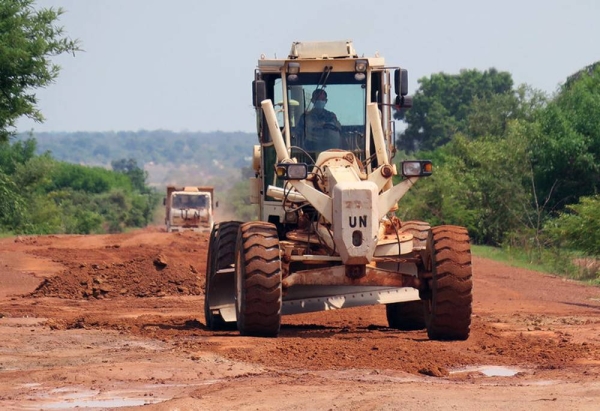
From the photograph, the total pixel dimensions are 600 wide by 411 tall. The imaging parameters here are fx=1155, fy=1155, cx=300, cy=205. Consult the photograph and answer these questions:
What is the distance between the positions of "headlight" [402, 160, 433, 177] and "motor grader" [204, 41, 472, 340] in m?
0.01

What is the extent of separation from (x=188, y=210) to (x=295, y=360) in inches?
1410

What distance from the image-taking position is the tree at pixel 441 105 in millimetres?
81312

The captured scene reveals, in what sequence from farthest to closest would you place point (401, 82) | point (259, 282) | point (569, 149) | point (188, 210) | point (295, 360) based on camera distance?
point (188, 210)
point (569, 149)
point (401, 82)
point (259, 282)
point (295, 360)

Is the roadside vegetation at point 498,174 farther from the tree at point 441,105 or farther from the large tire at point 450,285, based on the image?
the tree at point 441,105

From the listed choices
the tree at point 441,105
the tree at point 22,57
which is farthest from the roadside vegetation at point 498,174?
the tree at point 441,105

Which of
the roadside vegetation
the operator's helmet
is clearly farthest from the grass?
the operator's helmet

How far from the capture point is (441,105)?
279ft

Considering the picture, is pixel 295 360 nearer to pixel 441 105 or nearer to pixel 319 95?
pixel 319 95

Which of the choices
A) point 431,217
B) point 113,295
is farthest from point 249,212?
point 113,295

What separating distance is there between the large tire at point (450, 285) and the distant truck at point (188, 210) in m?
33.7

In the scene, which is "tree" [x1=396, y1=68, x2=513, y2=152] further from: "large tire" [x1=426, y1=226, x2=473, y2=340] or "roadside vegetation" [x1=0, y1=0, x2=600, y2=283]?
"large tire" [x1=426, y1=226, x2=473, y2=340]

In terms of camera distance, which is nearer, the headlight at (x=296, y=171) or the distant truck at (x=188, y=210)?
A: the headlight at (x=296, y=171)

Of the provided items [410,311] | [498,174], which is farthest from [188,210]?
[410,311]

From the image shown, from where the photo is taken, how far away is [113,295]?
2088cm
